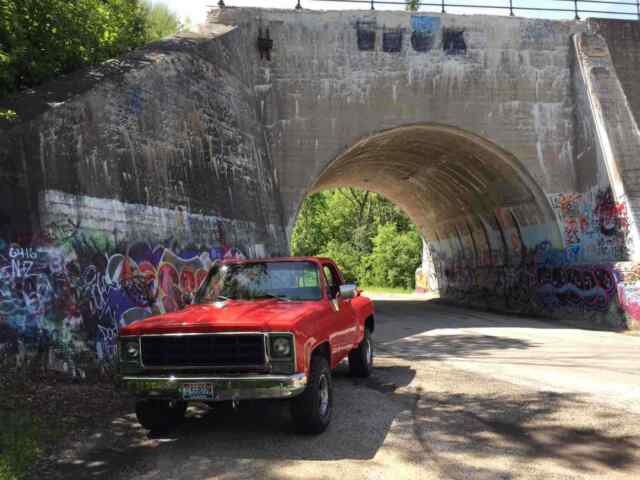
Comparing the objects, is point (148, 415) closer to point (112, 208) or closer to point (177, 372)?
point (177, 372)

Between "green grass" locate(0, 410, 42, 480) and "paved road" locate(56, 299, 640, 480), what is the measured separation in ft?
1.48

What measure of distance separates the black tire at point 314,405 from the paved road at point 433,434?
146mm

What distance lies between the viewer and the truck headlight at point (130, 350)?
5867mm

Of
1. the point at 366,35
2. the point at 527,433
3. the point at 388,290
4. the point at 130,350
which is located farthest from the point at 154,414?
the point at 388,290

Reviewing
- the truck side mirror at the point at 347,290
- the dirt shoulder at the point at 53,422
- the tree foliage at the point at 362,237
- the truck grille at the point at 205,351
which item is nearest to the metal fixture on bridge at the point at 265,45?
the truck side mirror at the point at 347,290

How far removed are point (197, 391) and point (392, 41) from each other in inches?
576

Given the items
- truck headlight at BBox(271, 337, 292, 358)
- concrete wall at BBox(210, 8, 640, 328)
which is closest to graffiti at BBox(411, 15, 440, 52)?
concrete wall at BBox(210, 8, 640, 328)

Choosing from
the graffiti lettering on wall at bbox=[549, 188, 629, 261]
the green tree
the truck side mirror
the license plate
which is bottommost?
the license plate

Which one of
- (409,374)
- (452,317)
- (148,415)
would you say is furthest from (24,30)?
(452,317)

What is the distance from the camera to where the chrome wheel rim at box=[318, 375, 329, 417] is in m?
6.05

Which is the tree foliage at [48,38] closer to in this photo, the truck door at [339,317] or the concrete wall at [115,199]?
the concrete wall at [115,199]

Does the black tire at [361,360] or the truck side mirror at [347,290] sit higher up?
the truck side mirror at [347,290]

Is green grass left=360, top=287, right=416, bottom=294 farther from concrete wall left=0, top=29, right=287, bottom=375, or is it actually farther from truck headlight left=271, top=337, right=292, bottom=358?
truck headlight left=271, top=337, right=292, bottom=358

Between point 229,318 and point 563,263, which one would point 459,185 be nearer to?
point 563,263
